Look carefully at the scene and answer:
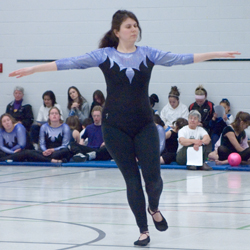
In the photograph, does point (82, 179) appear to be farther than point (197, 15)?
No

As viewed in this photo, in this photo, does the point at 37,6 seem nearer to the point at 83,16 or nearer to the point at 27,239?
the point at 83,16

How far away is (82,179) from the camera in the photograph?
8.83 metres

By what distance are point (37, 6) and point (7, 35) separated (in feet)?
3.46

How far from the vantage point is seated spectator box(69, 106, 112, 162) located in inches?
442

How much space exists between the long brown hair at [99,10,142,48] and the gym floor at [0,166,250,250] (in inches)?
61.6

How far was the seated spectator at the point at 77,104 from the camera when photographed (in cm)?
1277

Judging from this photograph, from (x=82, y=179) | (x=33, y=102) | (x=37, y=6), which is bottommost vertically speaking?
(x=82, y=179)

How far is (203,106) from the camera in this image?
12.0 metres

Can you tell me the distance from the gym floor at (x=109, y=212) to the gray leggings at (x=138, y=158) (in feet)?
1.09

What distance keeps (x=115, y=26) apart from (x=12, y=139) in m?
7.55

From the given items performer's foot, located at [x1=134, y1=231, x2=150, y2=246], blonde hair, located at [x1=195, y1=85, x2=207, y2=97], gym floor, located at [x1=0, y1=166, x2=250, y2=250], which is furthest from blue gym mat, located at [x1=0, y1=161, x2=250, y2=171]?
performer's foot, located at [x1=134, y1=231, x2=150, y2=246]

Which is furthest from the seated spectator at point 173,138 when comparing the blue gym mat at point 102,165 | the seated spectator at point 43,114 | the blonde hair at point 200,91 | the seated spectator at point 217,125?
the seated spectator at point 43,114

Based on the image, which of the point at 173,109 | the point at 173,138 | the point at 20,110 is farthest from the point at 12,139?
the point at 173,109

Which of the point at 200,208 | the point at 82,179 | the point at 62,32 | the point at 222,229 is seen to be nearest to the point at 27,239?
the point at 222,229
